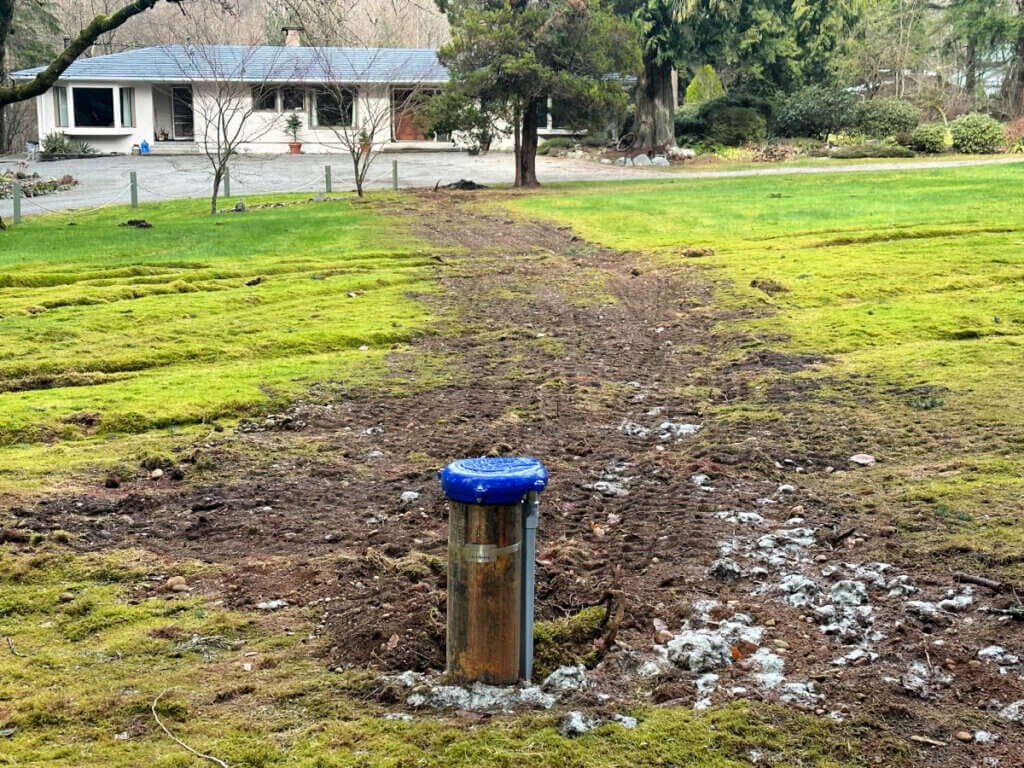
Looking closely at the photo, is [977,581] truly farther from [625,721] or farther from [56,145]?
[56,145]

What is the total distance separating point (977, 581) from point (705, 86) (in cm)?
4967

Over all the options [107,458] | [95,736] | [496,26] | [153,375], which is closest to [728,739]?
[95,736]

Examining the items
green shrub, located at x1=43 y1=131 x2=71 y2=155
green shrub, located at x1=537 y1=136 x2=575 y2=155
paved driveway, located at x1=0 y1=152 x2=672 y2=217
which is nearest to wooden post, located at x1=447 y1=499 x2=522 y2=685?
paved driveway, located at x1=0 y1=152 x2=672 y2=217

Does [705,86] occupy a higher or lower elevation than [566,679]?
higher

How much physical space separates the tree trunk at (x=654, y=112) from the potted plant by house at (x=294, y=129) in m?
17.6

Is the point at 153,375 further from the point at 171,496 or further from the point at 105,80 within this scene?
the point at 105,80

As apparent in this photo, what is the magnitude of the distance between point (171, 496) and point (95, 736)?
2.96m

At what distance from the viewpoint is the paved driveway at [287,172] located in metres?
34.4

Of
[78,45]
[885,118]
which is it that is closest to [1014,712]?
[78,45]

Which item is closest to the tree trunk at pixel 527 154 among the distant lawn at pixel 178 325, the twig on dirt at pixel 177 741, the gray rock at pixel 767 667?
the distant lawn at pixel 178 325

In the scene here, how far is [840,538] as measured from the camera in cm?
548

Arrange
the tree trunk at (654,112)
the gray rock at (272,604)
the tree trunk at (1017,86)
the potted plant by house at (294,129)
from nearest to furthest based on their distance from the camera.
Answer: the gray rock at (272,604)
the tree trunk at (654,112)
the tree trunk at (1017,86)
the potted plant by house at (294,129)

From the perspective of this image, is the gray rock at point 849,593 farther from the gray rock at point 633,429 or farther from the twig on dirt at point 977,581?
the gray rock at point 633,429

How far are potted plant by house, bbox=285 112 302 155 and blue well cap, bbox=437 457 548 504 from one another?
51.6 meters
